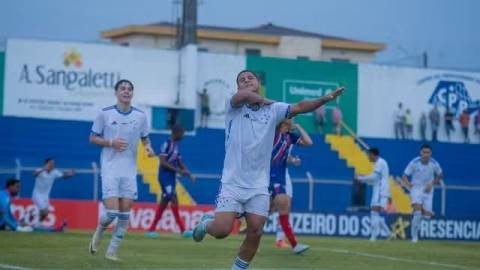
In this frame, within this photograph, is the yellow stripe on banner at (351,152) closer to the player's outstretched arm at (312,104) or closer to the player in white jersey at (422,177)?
the player in white jersey at (422,177)

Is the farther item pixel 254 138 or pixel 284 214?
pixel 284 214

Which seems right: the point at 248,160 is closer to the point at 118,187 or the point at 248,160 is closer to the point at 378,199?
the point at 118,187

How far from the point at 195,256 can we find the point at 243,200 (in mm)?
5959

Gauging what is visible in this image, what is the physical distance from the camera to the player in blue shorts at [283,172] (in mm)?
20250

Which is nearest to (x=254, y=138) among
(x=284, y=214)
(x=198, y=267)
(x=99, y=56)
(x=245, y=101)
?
(x=245, y=101)

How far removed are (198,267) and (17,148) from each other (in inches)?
1272

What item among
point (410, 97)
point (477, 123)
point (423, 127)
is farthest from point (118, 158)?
point (477, 123)

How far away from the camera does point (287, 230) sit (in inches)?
810

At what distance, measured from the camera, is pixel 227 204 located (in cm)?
1322

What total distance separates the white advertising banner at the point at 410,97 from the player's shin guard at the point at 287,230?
35405mm

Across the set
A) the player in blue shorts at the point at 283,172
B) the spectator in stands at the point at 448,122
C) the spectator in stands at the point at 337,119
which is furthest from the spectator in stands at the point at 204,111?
the player in blue shorts at the point at 283,172

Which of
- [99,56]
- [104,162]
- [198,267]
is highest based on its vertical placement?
[99,56]

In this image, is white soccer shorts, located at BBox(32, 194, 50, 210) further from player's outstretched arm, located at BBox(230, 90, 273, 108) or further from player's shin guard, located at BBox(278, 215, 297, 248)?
player's outstretched arm, located at BBox(230, 90, 273, 108)

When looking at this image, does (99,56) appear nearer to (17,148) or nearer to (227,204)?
(17,148)
